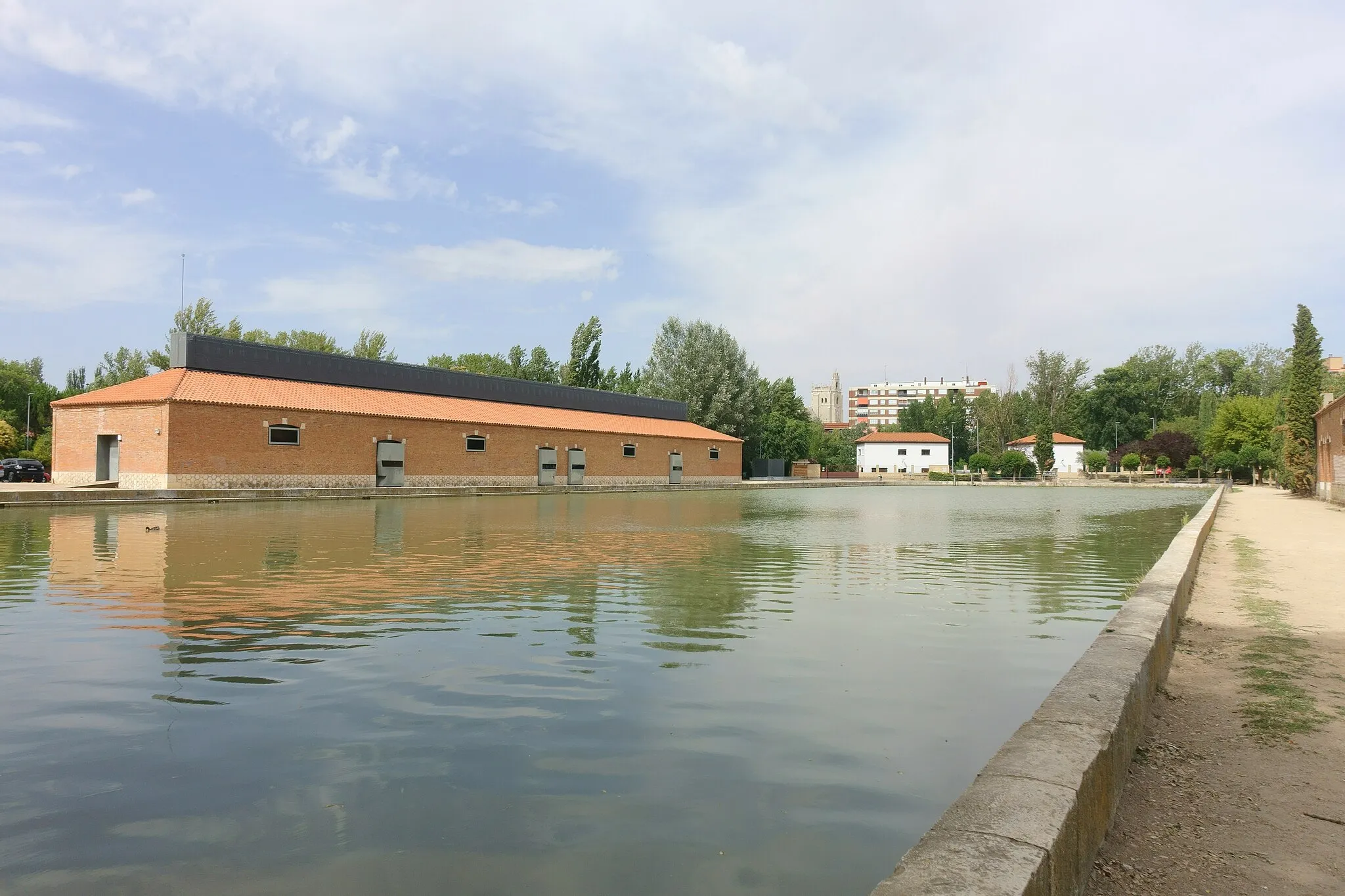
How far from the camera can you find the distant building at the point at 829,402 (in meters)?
190

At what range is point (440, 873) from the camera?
304 centimetres

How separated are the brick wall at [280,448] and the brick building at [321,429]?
0.15 feet

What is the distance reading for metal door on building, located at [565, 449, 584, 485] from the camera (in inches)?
1747

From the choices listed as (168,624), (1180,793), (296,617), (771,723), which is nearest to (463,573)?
(296,617)

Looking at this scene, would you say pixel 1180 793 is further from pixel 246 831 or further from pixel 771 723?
pixel 246 831

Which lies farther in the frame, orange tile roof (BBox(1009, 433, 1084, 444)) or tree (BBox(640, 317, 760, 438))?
orange tile roof (BBox(1009, 433, 1084, 444))

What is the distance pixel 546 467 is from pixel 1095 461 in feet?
182

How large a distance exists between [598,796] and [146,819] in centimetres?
184

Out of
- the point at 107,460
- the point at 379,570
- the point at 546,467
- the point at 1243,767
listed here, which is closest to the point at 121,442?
the point at 107,460

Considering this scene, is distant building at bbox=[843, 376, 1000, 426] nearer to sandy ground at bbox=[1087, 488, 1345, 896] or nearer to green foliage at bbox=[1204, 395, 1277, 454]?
green foliage at bbox=[1204, 395, 1277, 454]

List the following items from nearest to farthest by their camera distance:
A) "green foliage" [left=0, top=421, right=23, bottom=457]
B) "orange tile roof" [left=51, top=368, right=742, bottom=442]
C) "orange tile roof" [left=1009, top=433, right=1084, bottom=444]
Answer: "orange tile roof" [left=51, top=368, right=742, bottom=442] → "green foliage" [left=0, top=421, right=23, bottom=457] → "orange tile roof" [left=1009, top=433, right=1084, bottom=444]

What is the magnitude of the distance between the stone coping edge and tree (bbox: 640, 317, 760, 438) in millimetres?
15067

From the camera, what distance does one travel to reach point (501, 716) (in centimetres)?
485

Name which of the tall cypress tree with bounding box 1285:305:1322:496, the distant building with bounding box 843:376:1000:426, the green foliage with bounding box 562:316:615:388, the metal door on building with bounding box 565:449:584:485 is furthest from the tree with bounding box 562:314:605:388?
the distant building with bounding box 843:376:1000:426
